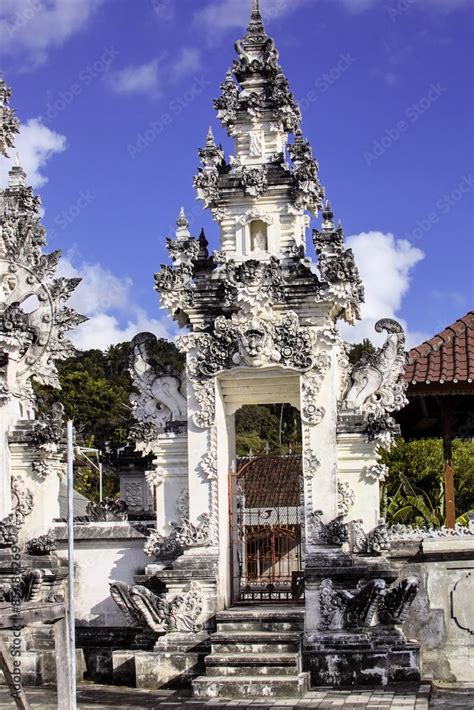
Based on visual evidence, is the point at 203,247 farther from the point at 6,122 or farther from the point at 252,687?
the point at 252,687

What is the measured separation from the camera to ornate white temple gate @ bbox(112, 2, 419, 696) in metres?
14.9

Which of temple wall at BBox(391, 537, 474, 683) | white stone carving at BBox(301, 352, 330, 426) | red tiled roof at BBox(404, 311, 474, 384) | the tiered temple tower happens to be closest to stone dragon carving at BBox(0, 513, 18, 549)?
the tiered temple tower

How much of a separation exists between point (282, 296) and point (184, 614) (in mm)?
4684

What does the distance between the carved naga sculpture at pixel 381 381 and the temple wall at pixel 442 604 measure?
2.01m

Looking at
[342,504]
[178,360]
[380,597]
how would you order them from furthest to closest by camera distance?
[178,360], [342,504], [380,597]

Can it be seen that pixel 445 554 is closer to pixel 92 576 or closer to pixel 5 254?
pixel 92 576

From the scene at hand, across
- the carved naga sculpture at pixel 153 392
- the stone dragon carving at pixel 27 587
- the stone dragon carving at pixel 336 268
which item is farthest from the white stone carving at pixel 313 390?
the stone dragon carving at pixel 27 587

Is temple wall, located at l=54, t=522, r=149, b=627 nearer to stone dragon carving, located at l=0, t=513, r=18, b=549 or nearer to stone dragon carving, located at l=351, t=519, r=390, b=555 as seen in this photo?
stone dragon carving, located at l=0, t=513, r=18, b=549

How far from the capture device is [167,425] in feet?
54.2

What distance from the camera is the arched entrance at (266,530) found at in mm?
16469

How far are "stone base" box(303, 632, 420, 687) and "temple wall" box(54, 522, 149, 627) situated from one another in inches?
125

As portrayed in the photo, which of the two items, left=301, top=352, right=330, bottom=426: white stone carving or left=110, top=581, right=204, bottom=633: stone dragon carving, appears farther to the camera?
left=301, top=352, right=330, bottom=426: white stone carving

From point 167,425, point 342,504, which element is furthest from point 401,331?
point 167,425

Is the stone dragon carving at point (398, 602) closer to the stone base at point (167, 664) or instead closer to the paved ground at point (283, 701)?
the paved ground at point (283, 701)
